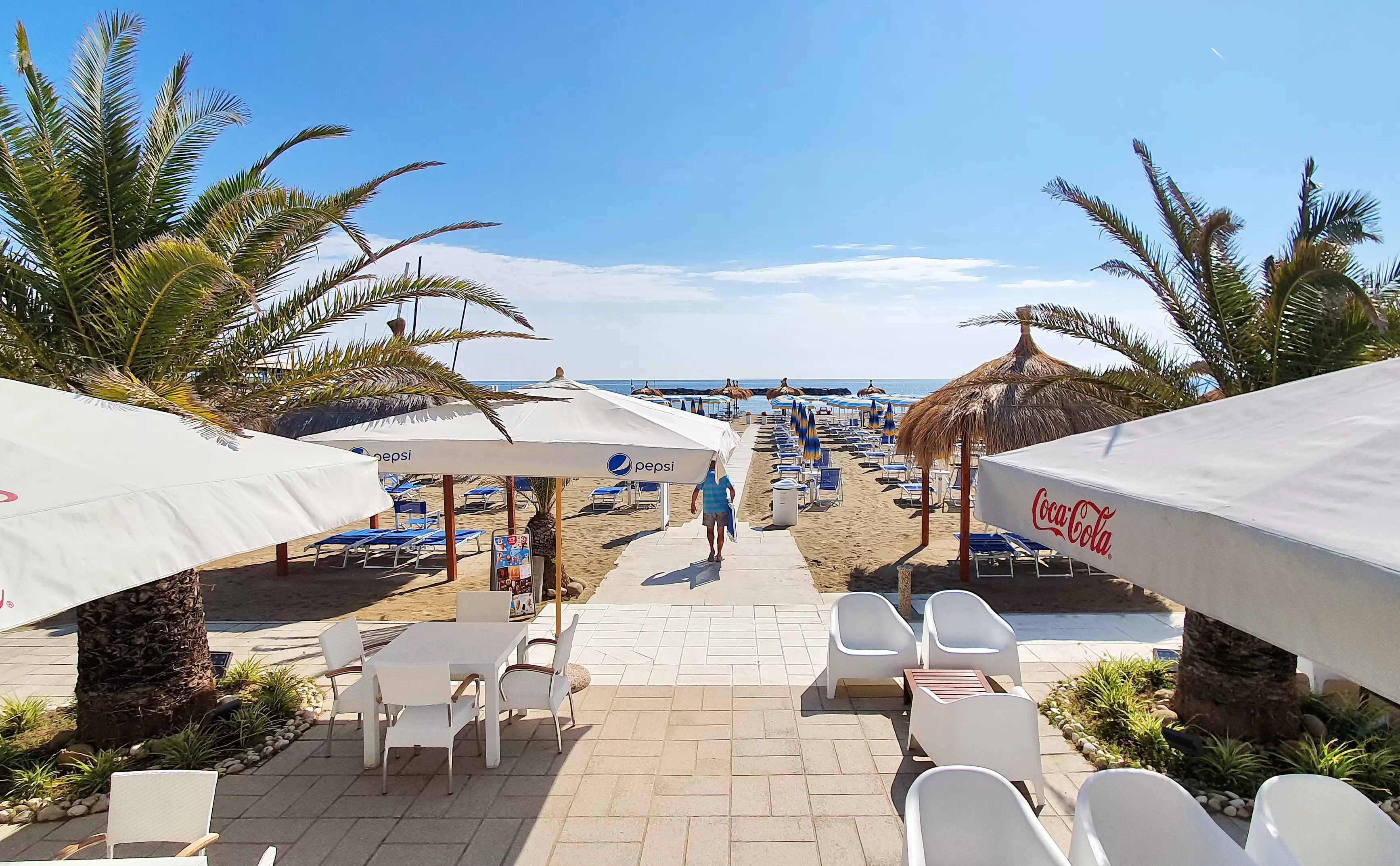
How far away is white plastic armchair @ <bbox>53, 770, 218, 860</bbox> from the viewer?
3.03m

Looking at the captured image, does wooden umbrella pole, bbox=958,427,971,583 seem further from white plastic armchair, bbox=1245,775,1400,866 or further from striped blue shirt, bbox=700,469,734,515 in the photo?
white plastic armchair, bbox=1245,775,1400,866

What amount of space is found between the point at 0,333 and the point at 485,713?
4180mm

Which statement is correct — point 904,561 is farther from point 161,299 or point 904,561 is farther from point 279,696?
point 161,299

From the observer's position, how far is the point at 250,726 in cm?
500

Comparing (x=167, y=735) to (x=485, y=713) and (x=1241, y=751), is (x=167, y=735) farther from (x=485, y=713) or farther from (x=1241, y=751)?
(x=1241, y=751)

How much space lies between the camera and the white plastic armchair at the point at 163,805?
303 cm

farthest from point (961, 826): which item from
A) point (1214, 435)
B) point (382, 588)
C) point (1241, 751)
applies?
point (382, 588)

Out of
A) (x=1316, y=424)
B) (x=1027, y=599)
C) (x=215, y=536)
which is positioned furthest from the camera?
(x=1027, y=599)

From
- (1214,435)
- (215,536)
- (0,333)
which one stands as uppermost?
(0,333)

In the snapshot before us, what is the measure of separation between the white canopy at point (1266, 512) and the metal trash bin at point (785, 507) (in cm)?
1023

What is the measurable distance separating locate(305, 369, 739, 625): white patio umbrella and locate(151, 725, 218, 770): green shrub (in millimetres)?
2172

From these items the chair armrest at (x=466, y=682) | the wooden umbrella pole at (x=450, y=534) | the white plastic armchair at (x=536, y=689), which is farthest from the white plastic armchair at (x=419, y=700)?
the wooden umbrella pole at (x=450, y=534)

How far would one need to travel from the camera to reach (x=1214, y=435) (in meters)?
2.82

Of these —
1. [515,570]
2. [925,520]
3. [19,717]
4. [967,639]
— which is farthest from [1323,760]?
[19,717]
